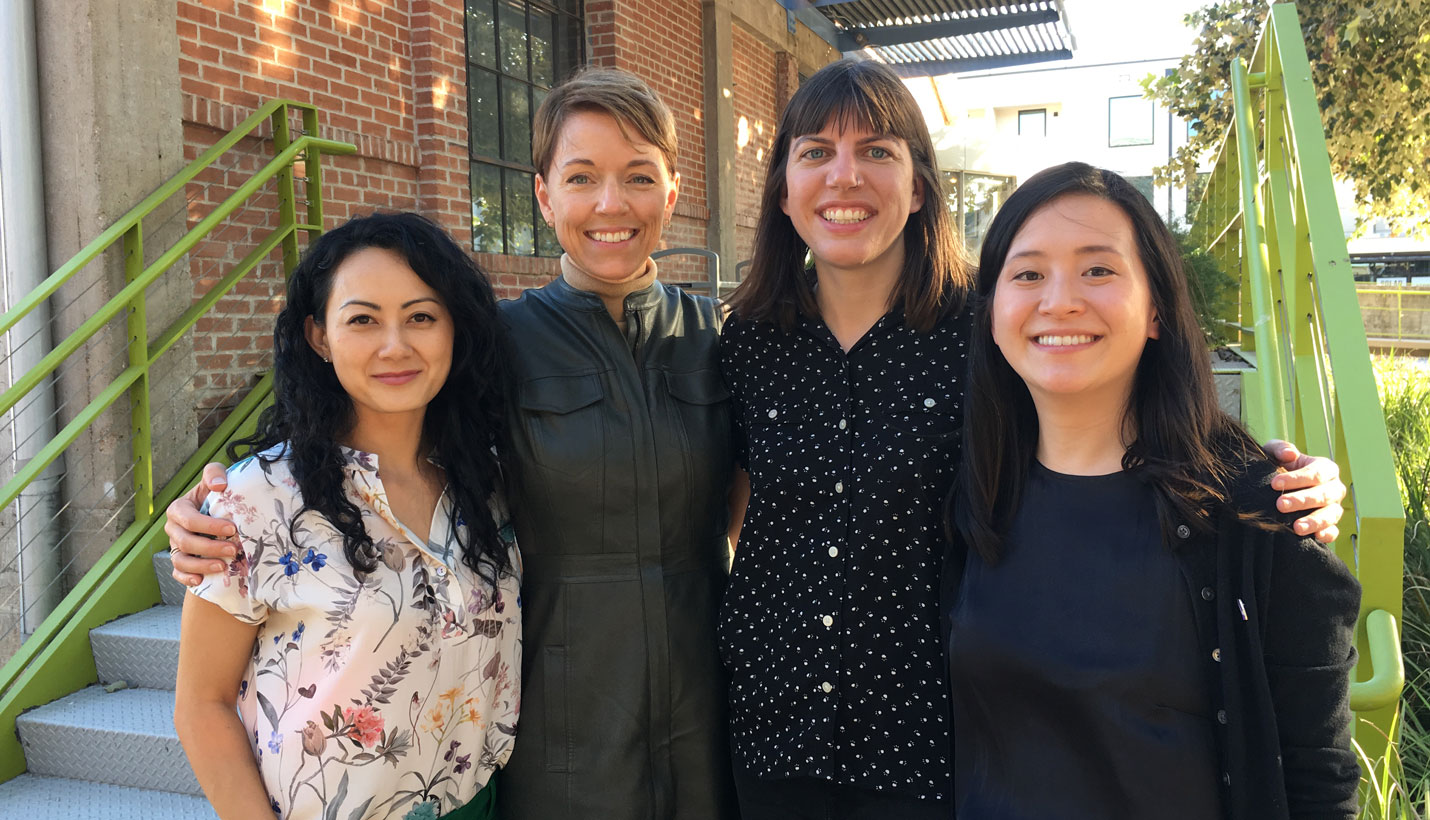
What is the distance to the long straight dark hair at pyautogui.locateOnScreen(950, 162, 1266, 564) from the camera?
148 cm

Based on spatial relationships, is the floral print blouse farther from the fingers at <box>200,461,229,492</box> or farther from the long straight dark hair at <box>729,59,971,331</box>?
the long straight dark hair at <box>729,59,971,331</box>

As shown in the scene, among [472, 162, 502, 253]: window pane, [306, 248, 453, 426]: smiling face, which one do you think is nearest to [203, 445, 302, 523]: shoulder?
[306, 248, 453, 426]: smiling face

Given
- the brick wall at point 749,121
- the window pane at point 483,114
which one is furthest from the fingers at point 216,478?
the brick wall at point 749,121

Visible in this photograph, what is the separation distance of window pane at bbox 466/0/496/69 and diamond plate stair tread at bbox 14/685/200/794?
4.38 m

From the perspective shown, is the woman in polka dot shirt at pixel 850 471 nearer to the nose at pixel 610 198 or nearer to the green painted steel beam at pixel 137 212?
the nose at pixel 610 198

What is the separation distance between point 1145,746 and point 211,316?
14.0 ft

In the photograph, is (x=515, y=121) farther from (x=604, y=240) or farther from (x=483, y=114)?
(x=604, y=240)

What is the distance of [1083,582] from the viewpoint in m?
1.50

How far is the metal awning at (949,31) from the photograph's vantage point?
10930 millimetres

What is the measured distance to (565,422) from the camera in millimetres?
2109

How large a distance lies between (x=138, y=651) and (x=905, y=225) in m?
3.24

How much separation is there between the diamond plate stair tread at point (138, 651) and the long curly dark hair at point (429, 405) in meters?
2.19

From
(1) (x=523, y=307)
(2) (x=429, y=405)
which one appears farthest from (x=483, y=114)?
(2) (x=429, y=405)

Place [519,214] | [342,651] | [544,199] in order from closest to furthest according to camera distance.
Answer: [342,651], [544,199], [519,214]
